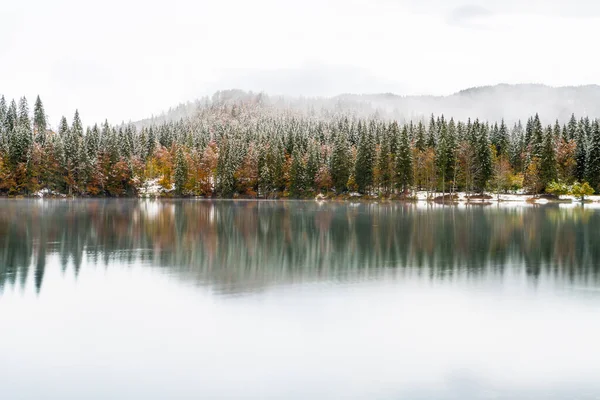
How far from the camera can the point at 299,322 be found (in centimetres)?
1363

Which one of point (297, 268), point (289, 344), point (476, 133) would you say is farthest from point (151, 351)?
point (476, 133)

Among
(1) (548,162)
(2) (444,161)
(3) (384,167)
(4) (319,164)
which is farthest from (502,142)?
(4) (319,164)

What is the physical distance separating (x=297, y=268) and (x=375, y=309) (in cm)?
681

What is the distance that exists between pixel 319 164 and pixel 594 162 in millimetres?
52407

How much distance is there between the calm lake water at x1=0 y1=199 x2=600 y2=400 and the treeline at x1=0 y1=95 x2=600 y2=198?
74.8m

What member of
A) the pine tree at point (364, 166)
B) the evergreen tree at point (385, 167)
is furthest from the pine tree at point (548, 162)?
the pine tree at point (364, 166)

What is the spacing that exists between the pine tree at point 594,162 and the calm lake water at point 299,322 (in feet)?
247

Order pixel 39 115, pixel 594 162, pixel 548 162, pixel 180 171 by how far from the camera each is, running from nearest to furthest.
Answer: pixel 594 162 → pixel 548 162 → pixel 180 171 → pixel 39 115

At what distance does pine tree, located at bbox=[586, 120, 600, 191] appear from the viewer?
9225 centimetres

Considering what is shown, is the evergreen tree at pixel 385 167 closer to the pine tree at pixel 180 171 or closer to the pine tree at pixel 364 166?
the pine tree at pixel 364 166

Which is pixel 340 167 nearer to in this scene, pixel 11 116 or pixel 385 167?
pixel 385 167

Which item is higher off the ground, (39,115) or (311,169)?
(39,115)

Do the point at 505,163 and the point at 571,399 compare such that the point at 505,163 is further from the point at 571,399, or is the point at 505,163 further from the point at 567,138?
the point at 571,399

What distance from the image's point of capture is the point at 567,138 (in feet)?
362
